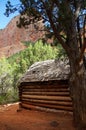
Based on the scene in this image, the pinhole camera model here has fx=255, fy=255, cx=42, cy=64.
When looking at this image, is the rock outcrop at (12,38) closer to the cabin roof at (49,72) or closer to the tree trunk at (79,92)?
the cabin roof at (49,72)

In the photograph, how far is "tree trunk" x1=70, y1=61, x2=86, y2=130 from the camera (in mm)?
9562

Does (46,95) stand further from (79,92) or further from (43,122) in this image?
(79,92)

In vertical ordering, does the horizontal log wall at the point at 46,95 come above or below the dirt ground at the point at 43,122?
above

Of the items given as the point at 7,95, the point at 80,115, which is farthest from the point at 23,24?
the point at 7,95

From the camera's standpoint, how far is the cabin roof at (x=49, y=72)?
14505mm

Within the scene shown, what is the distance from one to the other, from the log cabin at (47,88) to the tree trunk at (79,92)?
3987mm

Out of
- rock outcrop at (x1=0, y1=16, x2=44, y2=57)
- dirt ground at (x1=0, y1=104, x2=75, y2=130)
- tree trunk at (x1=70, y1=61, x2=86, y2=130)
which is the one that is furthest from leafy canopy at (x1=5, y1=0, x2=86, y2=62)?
rock outcrop at (x1=0, y1=16, x2=44, y2=57)

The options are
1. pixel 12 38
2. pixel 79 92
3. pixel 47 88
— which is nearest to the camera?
pixel 79 92

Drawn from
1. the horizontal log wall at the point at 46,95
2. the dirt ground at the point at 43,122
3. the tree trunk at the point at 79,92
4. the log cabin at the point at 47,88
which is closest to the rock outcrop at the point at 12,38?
the log cabin at the point at 47,88

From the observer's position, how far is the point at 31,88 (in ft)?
55.2

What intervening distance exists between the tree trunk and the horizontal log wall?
411 cm

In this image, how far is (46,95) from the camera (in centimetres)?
1562

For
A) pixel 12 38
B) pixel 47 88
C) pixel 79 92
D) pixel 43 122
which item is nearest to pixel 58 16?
pixel 79 92

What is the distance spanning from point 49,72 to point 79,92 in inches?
245
